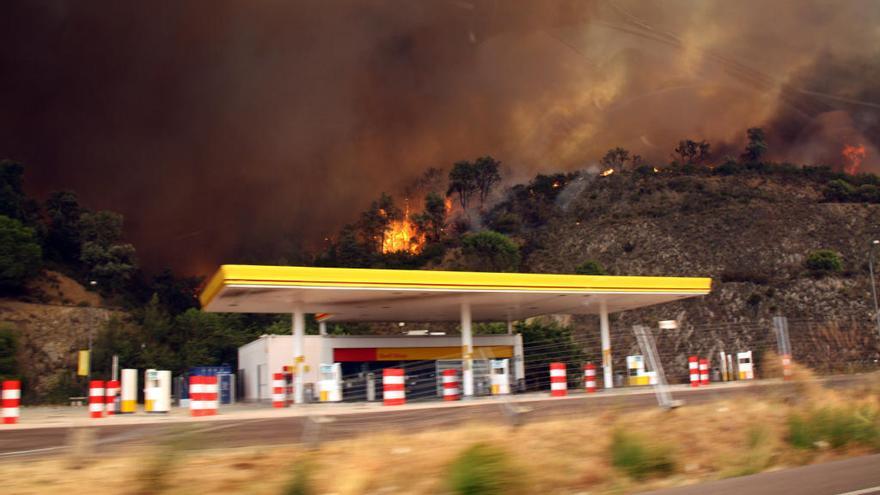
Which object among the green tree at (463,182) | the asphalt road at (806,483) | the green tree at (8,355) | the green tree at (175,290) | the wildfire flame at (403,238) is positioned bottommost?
the asphalt road at (806,483)

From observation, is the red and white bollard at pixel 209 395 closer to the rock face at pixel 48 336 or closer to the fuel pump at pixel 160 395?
the fuel pump at pixel 160 395

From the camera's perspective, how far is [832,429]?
11.7m

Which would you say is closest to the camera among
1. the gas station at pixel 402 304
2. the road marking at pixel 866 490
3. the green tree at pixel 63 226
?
the road marking at pixel 866 490

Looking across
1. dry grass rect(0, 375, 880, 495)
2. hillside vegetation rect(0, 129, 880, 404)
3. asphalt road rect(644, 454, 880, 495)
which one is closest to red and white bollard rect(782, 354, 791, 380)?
dry grass rect(0, 375, 880, 495)

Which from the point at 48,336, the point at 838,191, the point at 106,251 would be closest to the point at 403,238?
the point at 106,251

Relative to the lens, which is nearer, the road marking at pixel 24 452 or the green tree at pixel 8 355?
the road marking at pixel 24 452

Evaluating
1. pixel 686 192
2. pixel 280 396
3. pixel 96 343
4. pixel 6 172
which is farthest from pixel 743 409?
pixel 6 172

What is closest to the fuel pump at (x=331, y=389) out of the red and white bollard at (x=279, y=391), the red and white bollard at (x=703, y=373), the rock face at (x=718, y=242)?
the red and white bollard at (x=279, y=391)

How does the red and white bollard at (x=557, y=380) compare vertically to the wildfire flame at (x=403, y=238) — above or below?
below

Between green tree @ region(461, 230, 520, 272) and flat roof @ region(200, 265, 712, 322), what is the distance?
49037 mm

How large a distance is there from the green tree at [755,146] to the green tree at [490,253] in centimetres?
4420

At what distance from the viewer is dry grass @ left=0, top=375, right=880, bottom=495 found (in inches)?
312

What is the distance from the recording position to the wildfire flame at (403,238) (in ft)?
352

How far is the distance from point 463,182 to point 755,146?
4508cm
